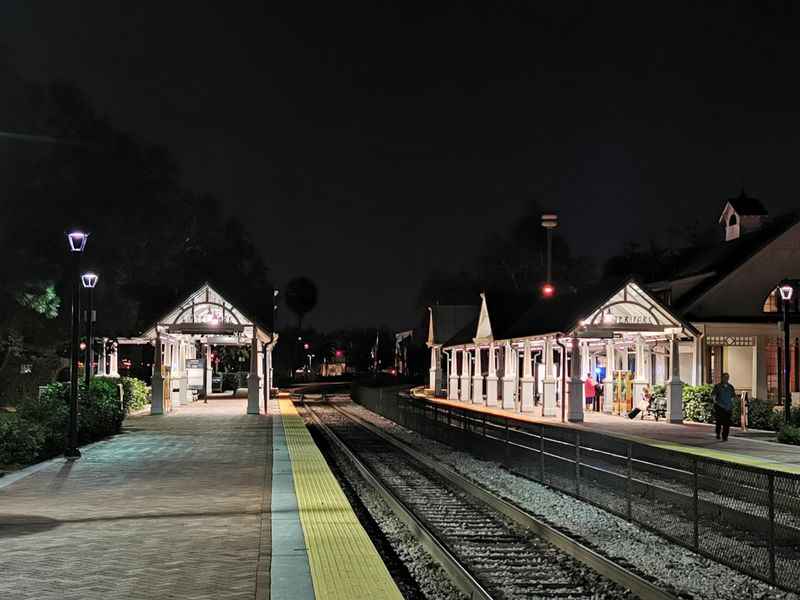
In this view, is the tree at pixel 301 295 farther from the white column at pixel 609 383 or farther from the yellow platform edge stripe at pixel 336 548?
the yellow platform edge stripe at pixel 336 548

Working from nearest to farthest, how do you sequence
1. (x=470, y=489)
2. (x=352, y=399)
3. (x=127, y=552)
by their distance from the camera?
(x=127, y=552)
(x=470, y=489)
(x=352, y=399)

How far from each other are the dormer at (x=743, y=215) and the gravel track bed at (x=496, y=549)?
32.4 m

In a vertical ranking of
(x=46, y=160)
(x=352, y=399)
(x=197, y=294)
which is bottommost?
(x=352, y=399)

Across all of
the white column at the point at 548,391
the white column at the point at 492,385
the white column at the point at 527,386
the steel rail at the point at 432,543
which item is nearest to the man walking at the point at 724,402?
the steel rail at the point at 432,543

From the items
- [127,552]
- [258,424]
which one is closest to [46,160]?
[258,424]

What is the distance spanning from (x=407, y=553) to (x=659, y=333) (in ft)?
80.5

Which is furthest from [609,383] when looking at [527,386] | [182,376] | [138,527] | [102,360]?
[138,527]

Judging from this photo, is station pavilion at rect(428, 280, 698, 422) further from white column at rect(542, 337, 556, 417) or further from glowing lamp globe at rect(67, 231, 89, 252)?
glowing lamp globe at rect(67, 231, 89, 252)

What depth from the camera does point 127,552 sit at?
9.92m

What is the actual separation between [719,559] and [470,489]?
22.7ft

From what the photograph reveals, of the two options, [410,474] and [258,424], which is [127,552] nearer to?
[410,474]

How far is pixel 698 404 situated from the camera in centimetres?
3275

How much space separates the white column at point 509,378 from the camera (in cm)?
4334

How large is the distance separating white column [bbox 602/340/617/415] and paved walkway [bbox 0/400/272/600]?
21.8 m
